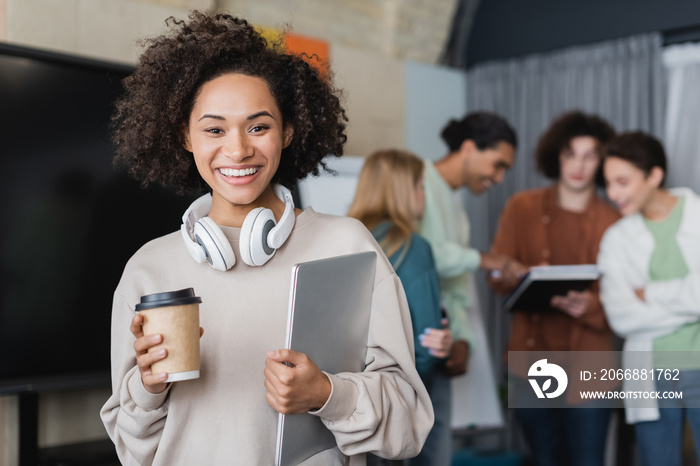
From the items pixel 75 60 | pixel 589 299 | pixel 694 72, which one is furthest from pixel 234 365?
pixel 694 72

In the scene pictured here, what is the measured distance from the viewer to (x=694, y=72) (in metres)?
3.97

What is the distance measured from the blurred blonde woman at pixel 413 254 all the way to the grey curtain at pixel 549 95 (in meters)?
2.16

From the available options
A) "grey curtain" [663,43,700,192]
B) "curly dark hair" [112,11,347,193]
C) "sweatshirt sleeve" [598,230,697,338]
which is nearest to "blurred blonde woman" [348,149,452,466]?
"sweatshirt sleeve" [598,230,697,338]

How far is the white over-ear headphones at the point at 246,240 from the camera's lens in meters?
1.20

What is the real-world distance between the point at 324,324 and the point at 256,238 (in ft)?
0.59

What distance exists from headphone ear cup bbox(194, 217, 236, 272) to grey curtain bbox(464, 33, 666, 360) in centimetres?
354

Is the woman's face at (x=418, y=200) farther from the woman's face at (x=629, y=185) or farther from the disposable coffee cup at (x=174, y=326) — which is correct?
the disposable coffee cup at (x=174, y=326)

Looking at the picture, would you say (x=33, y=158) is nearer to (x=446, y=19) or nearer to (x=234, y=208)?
(x=234, y=208)

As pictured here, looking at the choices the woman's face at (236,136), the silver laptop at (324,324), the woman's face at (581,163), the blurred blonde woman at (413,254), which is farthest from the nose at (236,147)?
the woman's face at (581,163)

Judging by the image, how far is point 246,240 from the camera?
120 cm

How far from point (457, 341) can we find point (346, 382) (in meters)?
1.78

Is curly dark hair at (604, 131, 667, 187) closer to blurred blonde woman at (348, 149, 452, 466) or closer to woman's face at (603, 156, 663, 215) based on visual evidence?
woman's face at (603, 156, 663, 215)

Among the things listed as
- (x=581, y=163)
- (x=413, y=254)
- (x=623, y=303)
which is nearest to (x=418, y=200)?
(x=413, y=254)

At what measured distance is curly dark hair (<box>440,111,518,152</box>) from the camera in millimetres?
3717
